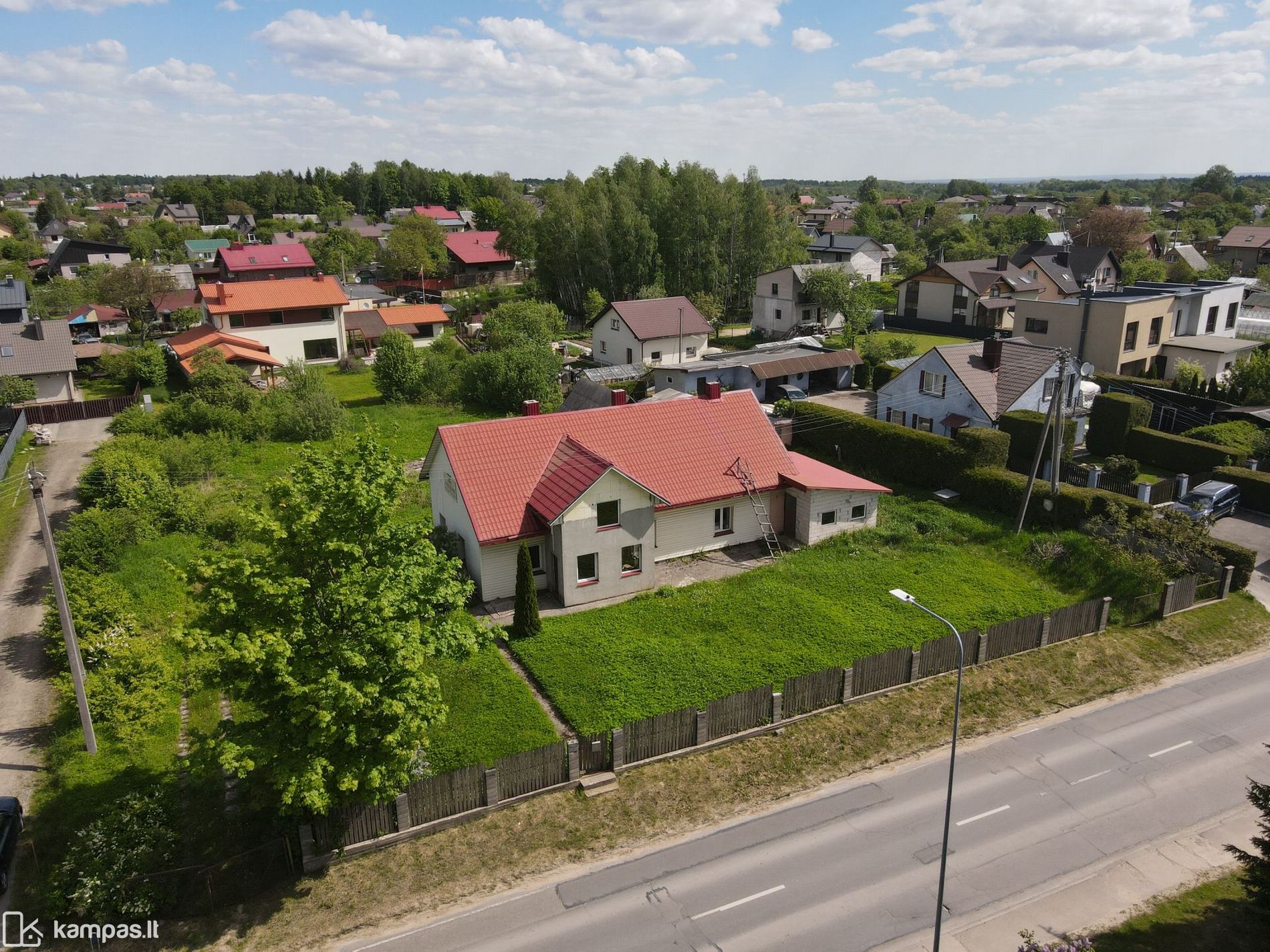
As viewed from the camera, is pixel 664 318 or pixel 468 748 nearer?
pixel 468 748

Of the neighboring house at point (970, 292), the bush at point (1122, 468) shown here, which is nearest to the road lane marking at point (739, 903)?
the bush at point (1122, 468)

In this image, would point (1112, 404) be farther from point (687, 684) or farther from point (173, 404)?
point (173, 404)

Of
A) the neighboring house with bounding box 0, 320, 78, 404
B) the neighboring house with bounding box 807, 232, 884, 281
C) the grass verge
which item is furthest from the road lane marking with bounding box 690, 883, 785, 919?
the neighboring house with bounding box 807, 232, 884, 281

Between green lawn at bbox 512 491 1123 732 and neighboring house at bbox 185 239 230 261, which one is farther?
neighboring house at bbox 185 239 230 261

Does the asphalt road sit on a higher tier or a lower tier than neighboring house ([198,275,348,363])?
lower

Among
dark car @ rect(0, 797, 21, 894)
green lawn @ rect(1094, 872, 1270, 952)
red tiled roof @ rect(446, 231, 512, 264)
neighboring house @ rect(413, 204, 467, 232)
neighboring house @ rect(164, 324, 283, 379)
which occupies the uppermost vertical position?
neighboring house @ rect(413, 204, 467, 232)

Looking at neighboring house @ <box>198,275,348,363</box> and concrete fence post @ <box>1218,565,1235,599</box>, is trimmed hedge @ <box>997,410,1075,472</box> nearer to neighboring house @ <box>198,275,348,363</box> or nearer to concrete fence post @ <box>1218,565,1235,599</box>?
concrete fence post @ <box>1218,565,1235,599</box>

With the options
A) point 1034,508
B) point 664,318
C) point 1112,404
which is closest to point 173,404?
point 664,318
